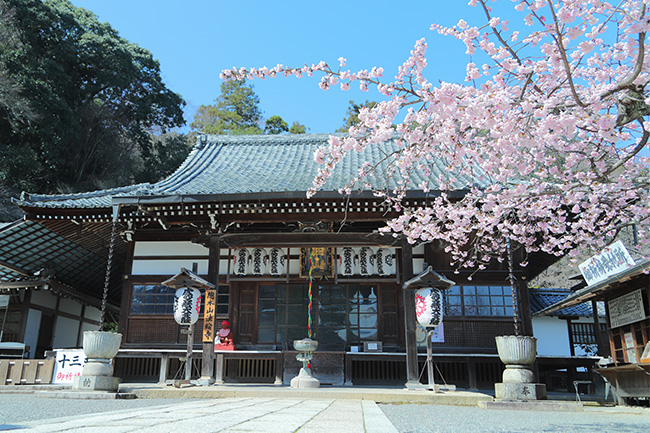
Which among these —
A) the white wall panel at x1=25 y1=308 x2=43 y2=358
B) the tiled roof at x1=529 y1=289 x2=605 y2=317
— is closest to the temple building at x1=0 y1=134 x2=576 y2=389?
the white wall panel at x1=25 y1=308 x2=43 y2=358

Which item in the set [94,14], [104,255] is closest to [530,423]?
[104,255]

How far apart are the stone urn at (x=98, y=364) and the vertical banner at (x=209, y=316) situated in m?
1.77

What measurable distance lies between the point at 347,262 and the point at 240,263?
2525 mm

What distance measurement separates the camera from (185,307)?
30.2 feet

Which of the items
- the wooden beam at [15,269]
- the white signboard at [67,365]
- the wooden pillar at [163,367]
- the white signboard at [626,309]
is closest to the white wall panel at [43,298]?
the wooden beam at [15,269]

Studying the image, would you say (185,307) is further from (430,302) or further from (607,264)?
(607,264)

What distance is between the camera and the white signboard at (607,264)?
941 centimetres

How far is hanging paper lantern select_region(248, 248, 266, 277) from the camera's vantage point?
440 inches

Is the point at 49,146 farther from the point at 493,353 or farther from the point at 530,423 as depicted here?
the point at 530,423

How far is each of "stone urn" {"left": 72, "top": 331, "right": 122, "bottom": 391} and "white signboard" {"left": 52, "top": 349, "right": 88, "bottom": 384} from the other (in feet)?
4.63

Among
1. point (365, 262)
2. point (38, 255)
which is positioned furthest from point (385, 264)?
point (38, 255)

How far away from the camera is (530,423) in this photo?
16.8ft

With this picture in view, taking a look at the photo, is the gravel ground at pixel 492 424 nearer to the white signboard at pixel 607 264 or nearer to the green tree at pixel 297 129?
the white signboard at pixel 607 264

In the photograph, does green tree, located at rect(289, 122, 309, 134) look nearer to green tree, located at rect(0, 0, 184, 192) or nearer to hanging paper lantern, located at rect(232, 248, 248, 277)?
green tree, located at rect(0, 0, 184, 192)
